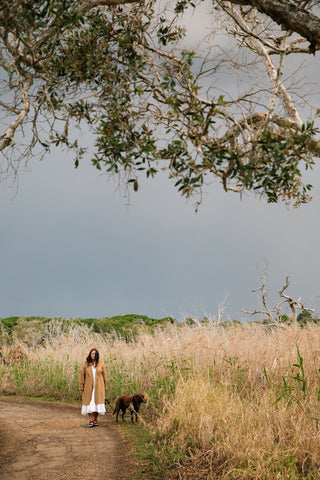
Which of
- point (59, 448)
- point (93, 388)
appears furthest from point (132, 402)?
point (59, 448)

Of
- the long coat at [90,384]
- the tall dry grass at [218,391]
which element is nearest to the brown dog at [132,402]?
the tall dry grass at [218,391]

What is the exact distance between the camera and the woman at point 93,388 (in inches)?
401

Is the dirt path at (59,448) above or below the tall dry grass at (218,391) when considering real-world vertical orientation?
below

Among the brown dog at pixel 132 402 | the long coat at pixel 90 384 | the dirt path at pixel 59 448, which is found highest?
the long coat at pixel 90 384

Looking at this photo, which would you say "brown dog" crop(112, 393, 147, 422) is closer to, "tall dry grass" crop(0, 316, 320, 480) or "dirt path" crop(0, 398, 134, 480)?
"tall dry grass" crop(0, 316, 320, 480)

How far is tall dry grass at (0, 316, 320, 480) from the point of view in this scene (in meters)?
6.18

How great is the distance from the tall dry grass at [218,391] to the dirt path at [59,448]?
75 centimetres

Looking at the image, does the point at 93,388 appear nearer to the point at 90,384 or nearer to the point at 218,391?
the point at 90,384

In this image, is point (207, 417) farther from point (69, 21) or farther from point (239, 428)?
point (69, 21)

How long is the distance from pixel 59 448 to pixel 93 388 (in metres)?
2.13

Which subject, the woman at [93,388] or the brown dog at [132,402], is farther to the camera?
the woman at [93,388]

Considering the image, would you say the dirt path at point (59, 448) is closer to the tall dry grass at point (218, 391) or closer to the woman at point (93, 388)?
the woman at point (93, 388)

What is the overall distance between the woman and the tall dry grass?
1026mm

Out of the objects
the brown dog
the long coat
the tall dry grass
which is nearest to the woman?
the long coat
